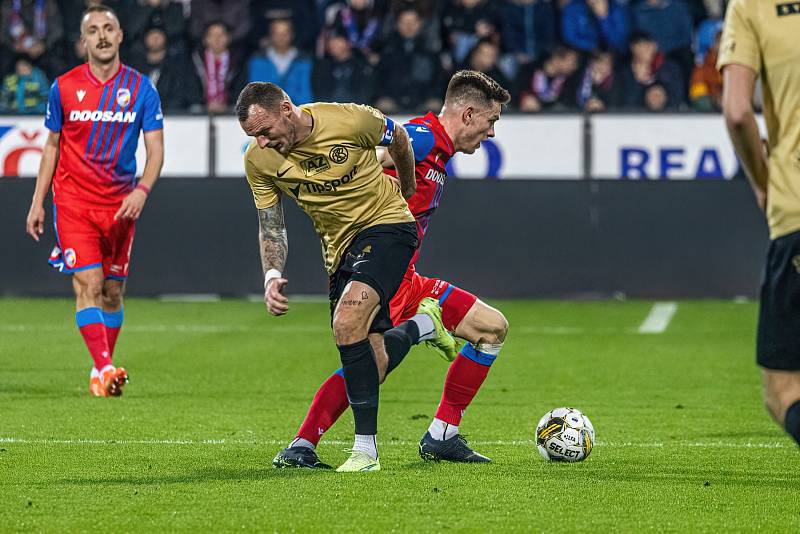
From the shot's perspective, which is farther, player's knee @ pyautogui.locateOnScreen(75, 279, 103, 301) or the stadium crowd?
the stadium crowd

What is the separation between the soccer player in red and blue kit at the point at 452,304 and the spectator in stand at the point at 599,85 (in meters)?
9.32

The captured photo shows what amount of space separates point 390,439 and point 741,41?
11.3 ft

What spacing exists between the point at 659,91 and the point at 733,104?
1190cm

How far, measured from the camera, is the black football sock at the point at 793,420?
4.65 metres

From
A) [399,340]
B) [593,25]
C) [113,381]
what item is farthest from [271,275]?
[593,25]

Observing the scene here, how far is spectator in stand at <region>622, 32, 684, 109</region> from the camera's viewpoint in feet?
53.4

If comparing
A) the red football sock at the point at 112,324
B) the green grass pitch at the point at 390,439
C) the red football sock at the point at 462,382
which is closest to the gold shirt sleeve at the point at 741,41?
the green grass pitch at the point at 390,439

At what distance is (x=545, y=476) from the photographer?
6340mm

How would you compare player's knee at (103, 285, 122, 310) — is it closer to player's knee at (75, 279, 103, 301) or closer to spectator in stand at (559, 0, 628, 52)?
player's knee at (75, 279, 103, 301)

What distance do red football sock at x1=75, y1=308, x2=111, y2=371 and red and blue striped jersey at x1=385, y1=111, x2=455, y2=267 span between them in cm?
276

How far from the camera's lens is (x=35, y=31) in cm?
1767

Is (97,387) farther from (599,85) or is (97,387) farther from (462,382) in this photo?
(599,85)

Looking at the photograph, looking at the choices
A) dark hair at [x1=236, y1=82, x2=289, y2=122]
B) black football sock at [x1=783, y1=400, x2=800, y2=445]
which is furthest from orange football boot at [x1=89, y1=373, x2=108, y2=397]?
black football sock at [x1=783, y1=400, x2=800, y2=445]

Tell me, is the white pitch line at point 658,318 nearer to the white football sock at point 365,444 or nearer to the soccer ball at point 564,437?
the soccer ball at point 564,437
